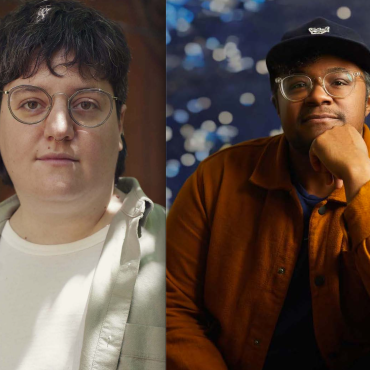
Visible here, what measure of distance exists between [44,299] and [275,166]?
1082mm

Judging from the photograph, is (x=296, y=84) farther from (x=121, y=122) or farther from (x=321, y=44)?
(x=121, y=122)

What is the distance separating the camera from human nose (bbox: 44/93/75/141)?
2025 millimetres

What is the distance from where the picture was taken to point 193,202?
81.0 inches

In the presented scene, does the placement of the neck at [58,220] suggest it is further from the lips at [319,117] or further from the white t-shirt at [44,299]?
the lips at [319,117]

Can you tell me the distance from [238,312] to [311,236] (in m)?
0.41

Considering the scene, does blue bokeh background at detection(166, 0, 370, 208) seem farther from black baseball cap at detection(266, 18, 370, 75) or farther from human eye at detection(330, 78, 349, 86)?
human eye at detection(330, 78, 349, 86)

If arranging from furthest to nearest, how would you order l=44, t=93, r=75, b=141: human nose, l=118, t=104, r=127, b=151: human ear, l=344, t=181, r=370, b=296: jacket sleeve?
1. l=118, t=104, r=127, b=151: human ear
2. l=44, t=93, r=75, b=141: human nose
3. l=344, t=181, r=370, b=296: jacket sleeve

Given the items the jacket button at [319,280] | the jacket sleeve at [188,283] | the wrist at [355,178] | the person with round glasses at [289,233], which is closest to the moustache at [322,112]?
the person with round glasses at [289,233]

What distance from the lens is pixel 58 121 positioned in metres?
2.03

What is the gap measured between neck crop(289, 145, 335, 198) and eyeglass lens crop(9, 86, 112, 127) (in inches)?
32.9

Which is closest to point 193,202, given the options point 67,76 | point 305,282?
point 305,282

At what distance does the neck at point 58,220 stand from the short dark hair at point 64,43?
0.15 meters

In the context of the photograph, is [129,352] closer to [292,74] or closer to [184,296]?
[184,296]

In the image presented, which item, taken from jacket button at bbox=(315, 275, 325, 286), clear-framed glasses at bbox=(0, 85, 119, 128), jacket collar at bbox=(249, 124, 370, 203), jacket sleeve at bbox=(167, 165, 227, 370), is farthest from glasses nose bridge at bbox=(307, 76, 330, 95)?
clear-framed glasses at bbox=(0, 85, 119, 128)
